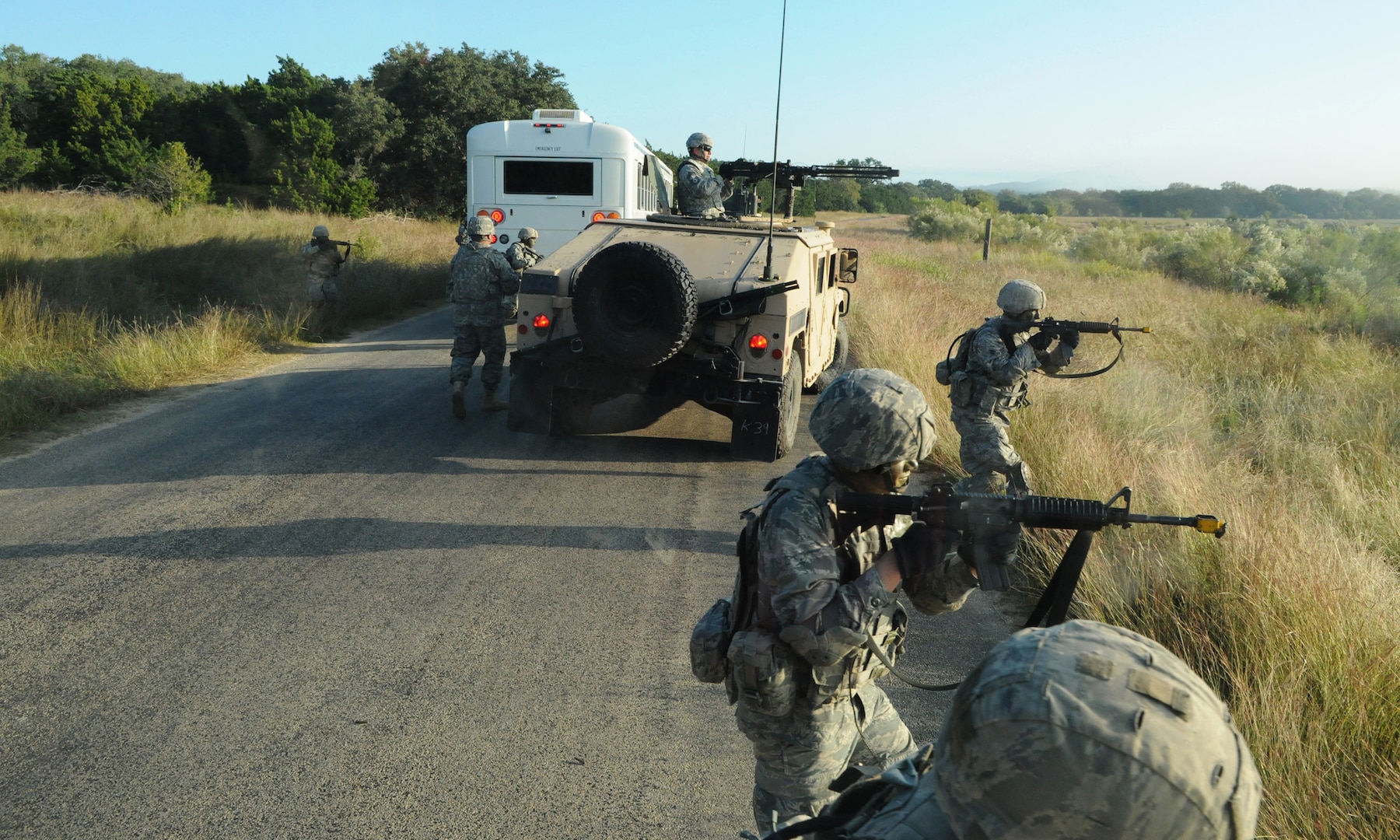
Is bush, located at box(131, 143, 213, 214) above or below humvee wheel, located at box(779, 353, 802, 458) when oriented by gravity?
above

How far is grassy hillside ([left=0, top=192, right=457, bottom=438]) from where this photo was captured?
8820 millimetres

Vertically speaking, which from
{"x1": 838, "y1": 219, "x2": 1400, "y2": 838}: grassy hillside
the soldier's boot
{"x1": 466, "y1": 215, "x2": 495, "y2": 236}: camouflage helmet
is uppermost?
{"x1": 466, "y1": 215, "x2": 495, "y2": 236}: camouflage helmet

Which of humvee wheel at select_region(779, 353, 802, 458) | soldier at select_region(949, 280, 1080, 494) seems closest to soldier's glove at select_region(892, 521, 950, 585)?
soldier at select_region(949, 280, 1080, 494)

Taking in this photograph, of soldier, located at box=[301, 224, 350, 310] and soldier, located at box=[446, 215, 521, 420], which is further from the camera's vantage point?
soldier, located at box=[301, 224, 350, 310]

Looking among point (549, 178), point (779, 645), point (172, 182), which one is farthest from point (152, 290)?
point (779, 645)

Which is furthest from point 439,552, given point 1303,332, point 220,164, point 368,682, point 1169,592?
point 220,164

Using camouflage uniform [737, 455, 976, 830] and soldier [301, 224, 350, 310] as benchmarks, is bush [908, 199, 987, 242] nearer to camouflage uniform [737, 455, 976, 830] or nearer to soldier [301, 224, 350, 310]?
soldier [301, 224, 350, 310]

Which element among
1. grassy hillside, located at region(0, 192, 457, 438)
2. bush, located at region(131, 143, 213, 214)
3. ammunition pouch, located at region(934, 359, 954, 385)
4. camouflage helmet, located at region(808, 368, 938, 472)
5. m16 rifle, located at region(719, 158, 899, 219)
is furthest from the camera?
bush, located at region(131, 143, 213, 214)

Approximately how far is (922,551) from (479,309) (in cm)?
686

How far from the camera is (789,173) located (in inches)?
408

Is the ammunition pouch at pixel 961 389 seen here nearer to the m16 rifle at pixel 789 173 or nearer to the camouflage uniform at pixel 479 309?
the camouflage uniform at pixel 479 309

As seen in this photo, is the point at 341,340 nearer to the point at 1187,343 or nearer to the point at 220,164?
the point at 1187,343

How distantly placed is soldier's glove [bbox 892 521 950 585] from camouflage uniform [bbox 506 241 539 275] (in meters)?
8.89

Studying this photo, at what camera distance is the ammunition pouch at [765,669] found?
2.11 metres
